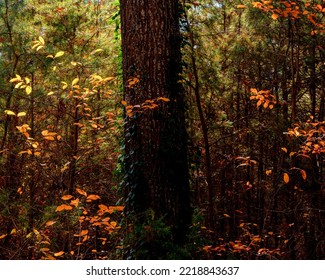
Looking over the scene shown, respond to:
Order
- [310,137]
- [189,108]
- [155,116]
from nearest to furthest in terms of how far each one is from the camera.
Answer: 1. [155,116]
2. [310,137]
3. [189,108]

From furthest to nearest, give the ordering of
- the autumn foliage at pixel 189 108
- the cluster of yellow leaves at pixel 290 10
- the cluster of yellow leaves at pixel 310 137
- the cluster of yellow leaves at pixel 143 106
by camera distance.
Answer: the autumn foliage at pixel 189 108 → the cluster of yellow leaves at pixel 290 10 → the cluster of yellow leaves at pixel 310 137 → the cluster of yellow leaves at pixel 143 106

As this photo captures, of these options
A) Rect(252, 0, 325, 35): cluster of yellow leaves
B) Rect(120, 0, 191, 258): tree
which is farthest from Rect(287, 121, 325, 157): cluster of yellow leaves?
Rect(120, 0, 191, 258): tree

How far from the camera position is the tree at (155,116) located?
3752 mm

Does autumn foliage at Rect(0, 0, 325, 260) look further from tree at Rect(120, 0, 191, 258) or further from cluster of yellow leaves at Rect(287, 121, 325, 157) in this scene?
tree at Rect(120, 0, 191, 258)

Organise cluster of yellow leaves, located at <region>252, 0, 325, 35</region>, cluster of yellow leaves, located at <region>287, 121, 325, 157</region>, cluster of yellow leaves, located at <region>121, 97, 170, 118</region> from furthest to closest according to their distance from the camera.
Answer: cluster of yellow leaves, located at <region>252, 0, 325, 35</region>
cluster of yellow leaves, located at <region>287, 121, 325, 157</region>
cluster of yellow leaves, located at <region>121, 97, 170, 118</region>

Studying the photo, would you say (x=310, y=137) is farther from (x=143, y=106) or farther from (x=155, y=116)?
(x=143, y=106)

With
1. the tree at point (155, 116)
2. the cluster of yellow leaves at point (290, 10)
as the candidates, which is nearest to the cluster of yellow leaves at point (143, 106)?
the tree at point (155, 116)

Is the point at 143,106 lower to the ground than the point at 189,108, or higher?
lower

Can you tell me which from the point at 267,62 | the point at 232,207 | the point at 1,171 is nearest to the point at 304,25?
the point at 267,62

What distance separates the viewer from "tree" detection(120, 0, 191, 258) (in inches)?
148

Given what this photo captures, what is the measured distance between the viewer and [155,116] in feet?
12.6

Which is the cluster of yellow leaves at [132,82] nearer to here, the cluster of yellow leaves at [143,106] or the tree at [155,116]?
the tree at [155,116]

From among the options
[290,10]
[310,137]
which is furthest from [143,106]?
[290,10]

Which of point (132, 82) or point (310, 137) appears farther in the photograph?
point (310, 137)
